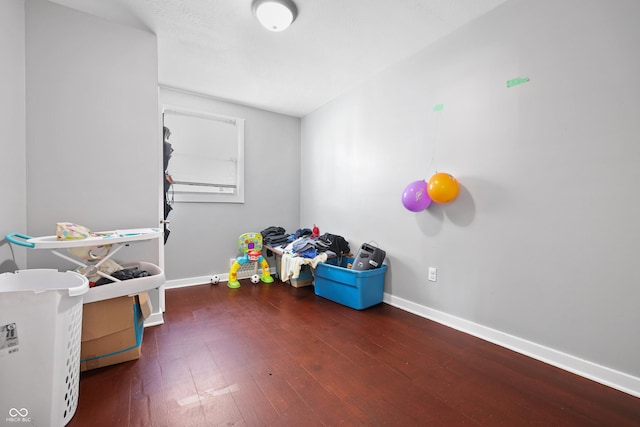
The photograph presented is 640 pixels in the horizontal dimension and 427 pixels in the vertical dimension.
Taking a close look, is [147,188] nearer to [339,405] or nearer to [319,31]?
[319,31]

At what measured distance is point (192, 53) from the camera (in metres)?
2.51

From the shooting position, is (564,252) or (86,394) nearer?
(86,394)

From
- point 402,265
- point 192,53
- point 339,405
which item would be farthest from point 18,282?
point 402,265

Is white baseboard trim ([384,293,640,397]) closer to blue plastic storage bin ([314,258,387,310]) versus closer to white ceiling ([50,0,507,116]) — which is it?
blue plastic storage bin ([314,258,387,310])

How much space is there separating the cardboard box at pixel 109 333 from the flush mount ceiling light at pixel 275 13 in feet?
6.93

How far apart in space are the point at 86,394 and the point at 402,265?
97.2 inches

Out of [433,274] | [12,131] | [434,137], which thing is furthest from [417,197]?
[12,131]

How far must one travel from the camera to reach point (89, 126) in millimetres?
1984

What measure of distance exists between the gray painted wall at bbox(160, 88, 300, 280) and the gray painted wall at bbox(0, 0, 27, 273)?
59.7 inches

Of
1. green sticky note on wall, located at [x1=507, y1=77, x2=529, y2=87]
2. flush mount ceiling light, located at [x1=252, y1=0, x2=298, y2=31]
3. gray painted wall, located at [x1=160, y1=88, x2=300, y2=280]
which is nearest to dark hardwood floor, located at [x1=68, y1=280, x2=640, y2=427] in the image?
gray painted wall, located at [x1=160, y1=88, x2=300, y2=280]

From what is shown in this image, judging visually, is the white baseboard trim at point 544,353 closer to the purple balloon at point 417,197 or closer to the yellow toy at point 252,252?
the purple balloon at point 417,197

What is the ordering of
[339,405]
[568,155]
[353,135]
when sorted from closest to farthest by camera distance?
[339,405]
[568,155]
[353,135]

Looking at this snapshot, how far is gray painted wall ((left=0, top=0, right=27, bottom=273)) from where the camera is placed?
5.02 feet

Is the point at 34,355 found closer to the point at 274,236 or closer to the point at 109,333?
the point at 109,333
